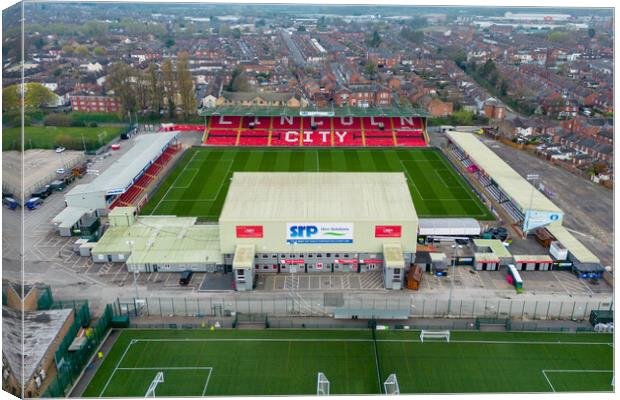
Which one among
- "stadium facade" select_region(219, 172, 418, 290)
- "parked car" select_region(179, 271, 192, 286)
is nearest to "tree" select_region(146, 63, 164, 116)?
"stadium facade" select_region(219, 172, 418, 290)

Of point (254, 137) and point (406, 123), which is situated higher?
point (406, 123)

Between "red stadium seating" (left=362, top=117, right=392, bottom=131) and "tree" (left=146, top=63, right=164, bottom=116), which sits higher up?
"tree" (left=146, top=63, right=164, bottom=116)

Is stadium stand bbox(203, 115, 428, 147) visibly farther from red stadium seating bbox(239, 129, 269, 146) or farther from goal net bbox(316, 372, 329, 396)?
goal net bbox(316, 372, 329, 396)

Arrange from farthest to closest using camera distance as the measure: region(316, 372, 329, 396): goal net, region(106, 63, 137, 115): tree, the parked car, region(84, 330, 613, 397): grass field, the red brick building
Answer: the red brick building → region(106, 63, 137, 115): tree → the parked car → region(84, 330, 613, 397): grass field → region(316, 372, 329, 396): goal net

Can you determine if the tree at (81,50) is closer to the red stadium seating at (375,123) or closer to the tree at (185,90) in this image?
the tree at (185,90)

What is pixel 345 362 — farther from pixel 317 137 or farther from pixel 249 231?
pixel 317 137

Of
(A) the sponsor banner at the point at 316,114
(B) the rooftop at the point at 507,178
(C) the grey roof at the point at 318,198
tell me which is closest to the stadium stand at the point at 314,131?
(A) the sponsor banner at the point at 316,114

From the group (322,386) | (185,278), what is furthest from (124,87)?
(322,386)
